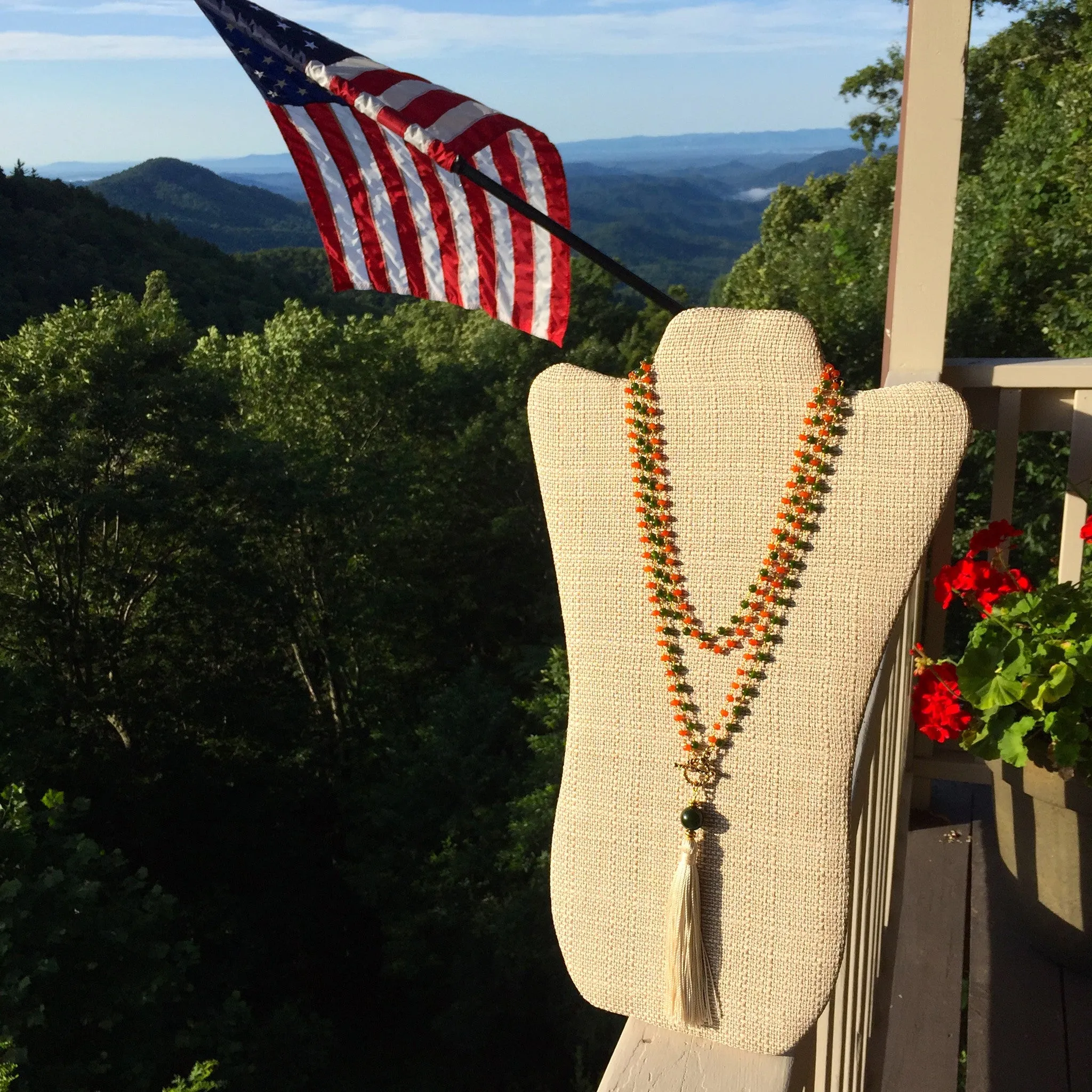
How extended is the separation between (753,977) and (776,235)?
15401mm

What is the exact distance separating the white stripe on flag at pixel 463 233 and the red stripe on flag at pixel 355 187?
19 centimetres

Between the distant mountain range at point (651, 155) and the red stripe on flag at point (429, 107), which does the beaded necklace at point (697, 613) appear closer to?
the red stripe on flag at point (429, 107)

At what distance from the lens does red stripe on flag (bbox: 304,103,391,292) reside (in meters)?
1.96

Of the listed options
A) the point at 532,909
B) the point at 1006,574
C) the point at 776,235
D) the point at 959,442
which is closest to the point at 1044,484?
the point at 532,909

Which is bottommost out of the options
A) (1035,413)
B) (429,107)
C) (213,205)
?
(1035,413)

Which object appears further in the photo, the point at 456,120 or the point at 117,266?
the point at 117,266

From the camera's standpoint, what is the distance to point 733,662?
89cm

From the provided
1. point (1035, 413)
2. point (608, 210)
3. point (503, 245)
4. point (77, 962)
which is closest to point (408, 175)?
point (503, 245)

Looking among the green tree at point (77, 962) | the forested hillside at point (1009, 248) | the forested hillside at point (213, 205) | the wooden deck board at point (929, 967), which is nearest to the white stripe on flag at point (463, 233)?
the wooden deck board at point (929, 967)

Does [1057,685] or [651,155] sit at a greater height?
[651,155]

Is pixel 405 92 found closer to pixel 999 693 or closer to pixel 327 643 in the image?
pixel 999 693

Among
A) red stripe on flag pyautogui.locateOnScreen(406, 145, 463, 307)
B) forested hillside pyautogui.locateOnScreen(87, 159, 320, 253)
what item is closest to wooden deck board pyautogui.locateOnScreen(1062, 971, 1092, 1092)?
red stripe on flag pyautogui.locateOnScreen(406, 145, 463, 307)

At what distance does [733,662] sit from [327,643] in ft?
42.3

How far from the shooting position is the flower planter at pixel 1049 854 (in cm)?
139
